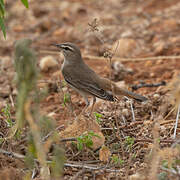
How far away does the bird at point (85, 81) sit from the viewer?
19.7ft

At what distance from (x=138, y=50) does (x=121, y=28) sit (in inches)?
64.6

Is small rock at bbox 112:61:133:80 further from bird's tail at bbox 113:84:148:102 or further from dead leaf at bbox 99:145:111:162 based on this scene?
dead leaf at bbox 99:145:111:162

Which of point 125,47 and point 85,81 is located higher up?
point 125,47

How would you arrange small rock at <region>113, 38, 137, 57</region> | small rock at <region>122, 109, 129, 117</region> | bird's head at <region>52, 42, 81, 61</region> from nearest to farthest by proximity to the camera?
small rock at <region>122, 109, 129, 117</region> → bird's head at <region>52, 42, 81, 61</region> → small rock at <region>113, 38, 137, 57</region>

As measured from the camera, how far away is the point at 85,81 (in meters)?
6.35

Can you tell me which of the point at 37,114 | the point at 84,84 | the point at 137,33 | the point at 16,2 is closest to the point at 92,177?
the point at 37,114

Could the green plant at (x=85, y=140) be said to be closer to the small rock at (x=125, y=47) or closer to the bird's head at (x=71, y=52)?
the bird's head at (x=71, y=52)

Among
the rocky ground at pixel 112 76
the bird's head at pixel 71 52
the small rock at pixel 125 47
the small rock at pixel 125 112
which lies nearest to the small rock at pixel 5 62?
the rocky ground at pixel 112 76

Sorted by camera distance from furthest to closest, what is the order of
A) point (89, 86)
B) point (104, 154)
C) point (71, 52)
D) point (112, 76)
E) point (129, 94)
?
point (112, 76) < point (71, 52) < point (89, 86) < point (129, 94) < point (104, 154)

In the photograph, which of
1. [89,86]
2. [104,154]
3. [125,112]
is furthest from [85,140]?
[89,86]

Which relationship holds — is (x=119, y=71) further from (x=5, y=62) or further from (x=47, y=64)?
(x=5, y=62)

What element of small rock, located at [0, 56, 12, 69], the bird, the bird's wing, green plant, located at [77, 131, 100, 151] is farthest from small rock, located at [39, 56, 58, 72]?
green plant, located at [77, 131, 100, 151]

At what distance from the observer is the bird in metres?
6.00

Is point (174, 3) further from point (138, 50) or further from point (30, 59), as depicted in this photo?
point (30, 59)
